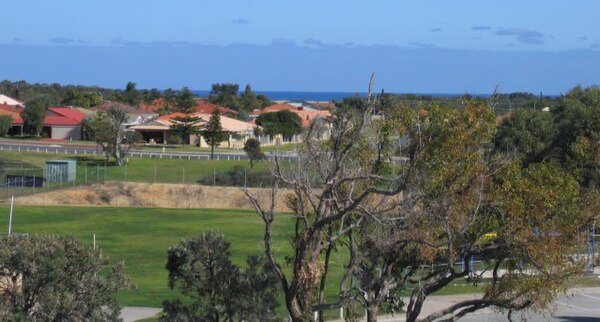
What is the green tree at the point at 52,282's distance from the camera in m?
18.0

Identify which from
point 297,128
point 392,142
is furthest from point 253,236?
point 297,128

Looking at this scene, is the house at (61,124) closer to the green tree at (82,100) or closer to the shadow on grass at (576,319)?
the green tree at (82,100)

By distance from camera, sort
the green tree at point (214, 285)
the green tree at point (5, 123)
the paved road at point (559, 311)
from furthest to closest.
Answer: the green tree at point (5, 123)
the paved road at point (559, 311)
the green tree at point (214, 285)

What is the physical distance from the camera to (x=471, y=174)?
22531 mm

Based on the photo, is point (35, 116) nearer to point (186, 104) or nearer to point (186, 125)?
point (186, 125)

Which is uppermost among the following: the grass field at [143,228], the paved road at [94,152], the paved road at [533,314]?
the paved road at [94,152]

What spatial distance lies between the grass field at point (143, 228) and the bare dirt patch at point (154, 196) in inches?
140

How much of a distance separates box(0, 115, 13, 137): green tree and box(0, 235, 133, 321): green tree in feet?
331

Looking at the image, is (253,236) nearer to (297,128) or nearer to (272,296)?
(272,296)

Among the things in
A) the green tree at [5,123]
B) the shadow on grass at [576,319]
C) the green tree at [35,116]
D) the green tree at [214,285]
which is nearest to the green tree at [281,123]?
the green tree at [35,116]

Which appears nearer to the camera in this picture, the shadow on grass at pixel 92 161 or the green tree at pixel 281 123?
the shadow on grass at pixel 92 161

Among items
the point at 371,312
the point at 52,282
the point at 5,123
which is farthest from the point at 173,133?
the point at 52,282

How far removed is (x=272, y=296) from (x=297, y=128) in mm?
97090

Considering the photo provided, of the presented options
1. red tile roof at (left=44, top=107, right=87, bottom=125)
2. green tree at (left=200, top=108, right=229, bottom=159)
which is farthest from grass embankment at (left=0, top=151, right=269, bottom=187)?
red tile roof at (left=44, top=107, right=87, bottom=125)
